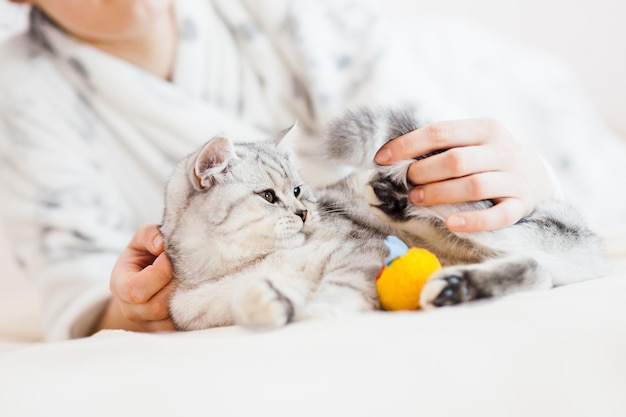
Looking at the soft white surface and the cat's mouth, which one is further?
the cat's mouth

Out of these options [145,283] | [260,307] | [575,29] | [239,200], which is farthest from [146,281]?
[575,29]

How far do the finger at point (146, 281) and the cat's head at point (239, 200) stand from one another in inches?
1.8

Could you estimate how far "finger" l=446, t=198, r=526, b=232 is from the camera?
75 centimetres

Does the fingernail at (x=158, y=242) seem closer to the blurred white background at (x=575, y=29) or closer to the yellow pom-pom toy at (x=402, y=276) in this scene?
the yellow pom-pom toy at (x=402, y=276)

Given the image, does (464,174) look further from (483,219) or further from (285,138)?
(285,138)

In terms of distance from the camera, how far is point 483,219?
75cm

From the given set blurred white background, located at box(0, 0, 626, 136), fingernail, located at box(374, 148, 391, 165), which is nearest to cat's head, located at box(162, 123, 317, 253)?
fingernail, located at box(374, 148, 391, 165)

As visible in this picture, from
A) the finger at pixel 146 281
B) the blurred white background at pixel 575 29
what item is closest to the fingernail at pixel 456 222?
the finger at pixel 146 281

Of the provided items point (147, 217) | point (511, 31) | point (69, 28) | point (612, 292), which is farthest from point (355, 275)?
A: point (511, 31)

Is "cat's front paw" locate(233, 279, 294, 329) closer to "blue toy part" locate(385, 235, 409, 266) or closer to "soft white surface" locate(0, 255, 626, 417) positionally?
"soft white surface" locate(0, 255, 626, 417)

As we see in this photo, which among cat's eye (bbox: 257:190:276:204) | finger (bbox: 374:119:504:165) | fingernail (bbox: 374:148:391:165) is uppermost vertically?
finger (bbox: 374:119:504:165)

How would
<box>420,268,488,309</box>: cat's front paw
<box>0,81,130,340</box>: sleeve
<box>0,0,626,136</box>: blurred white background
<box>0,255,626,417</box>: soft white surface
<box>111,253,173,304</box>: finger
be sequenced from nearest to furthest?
1. <box>0,255,626,417</box>: soft white surface
2. <box>420,268,488,309</box>: cat's front paw
3. <box>111,253,173,304</box>: finger
4. <box>0,81,130,340</box>: sleeve
5. <box>0,0,626,136</box>: blurred white background

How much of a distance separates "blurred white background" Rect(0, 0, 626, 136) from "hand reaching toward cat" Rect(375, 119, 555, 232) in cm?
155

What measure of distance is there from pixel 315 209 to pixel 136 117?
0.73m
